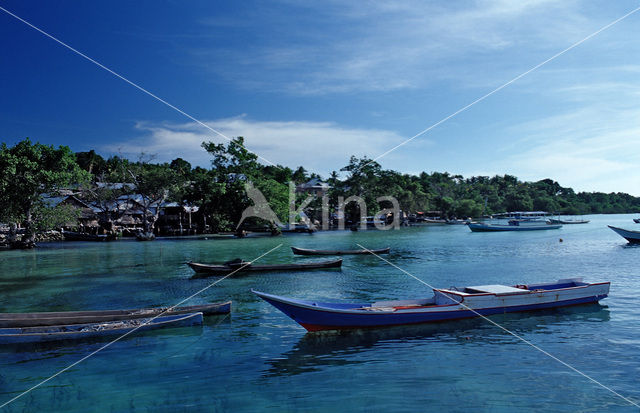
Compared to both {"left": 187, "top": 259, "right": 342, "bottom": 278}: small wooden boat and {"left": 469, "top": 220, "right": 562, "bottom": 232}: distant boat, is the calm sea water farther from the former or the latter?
{"left": 469, "top": 220, "right": 562, "bottom": 232}: distant boat

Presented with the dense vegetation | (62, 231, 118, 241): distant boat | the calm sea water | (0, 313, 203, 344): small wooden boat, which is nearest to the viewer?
the calm sea water

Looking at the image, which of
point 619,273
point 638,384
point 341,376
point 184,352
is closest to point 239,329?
point 184,352

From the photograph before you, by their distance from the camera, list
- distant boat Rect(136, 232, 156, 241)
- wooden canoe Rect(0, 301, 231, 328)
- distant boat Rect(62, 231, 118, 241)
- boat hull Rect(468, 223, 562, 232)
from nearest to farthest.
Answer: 1. wooden canoe Rect(0, 301, 231, 328)
2. distant boat Rect(136, 232, 156, 241)
3. distant boat Rect(62, 231, 118, 241)
4. boat hull Rect(468, 223, 562, 232)

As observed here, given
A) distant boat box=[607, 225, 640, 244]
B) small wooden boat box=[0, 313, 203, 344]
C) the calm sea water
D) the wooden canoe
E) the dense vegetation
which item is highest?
the dense vegetation

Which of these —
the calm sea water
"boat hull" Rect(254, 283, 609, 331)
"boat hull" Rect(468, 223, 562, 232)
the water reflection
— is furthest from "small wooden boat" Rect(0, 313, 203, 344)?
"boat hull" Rect(468, 223, 562, 232)

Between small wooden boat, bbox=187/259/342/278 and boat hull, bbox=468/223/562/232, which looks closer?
small wooden boat, bbox=187/259/342/278

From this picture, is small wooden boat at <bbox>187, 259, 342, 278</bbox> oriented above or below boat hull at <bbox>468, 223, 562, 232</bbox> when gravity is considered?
below

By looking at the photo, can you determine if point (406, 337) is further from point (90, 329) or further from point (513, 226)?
point (513, 226)

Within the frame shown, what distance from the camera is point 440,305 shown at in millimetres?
12094

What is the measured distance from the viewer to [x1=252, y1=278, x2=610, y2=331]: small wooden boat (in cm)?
1093

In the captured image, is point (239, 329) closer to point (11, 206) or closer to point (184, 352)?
point (184, 352)

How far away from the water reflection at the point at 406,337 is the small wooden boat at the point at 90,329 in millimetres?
3637

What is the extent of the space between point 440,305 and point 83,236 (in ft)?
153

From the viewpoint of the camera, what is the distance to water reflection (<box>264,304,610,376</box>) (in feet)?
31.7
